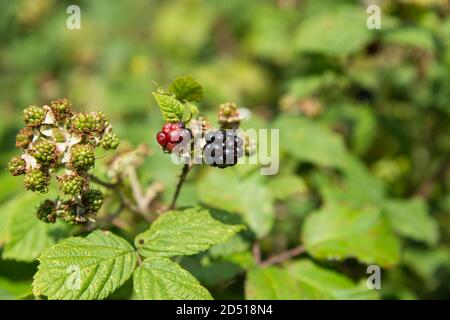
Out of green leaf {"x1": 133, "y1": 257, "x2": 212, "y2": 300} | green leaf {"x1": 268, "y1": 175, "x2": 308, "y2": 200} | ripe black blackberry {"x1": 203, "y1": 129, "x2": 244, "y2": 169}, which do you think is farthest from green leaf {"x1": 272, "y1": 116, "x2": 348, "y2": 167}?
green leaf {"x1": 133, "y1": 257, "x2": 212, "y2": 300}

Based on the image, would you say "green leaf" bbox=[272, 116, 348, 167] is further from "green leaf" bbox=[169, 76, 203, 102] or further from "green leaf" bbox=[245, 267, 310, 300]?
"green leaf" bbox=[169, 76, 203, 102]

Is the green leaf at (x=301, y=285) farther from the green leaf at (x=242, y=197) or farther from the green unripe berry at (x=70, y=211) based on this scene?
the green unripe berry at (x=70, y=211)

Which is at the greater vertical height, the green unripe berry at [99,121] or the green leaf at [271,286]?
the green unripe berry at [99,121]

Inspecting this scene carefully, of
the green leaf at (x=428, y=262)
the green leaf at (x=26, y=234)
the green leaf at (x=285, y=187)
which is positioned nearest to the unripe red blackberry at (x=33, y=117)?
the green leaf at (x=26, y=234)

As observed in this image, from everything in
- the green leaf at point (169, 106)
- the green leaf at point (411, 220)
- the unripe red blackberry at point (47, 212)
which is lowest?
the green leaf at point (411, 220)

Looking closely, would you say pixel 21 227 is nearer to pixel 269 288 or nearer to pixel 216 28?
pixel 269 288

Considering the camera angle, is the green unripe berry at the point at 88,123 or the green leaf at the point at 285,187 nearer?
the green unripe berry at the point at 88,123

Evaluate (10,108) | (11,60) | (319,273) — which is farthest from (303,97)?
(11,60)

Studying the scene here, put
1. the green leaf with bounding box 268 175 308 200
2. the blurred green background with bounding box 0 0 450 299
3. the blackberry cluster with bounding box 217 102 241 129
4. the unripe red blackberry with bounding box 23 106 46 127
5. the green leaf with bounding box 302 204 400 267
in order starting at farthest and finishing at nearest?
the green leaf with bounding box 268 175 308 200, the blurred green background with bounding box 0 0 450 299, the green leaf with bounding box 302 204 400 267, the blackberry cluster with bounding box 217 102 241 129, the unripe red blackberry with bounding box 23 106 46 127
